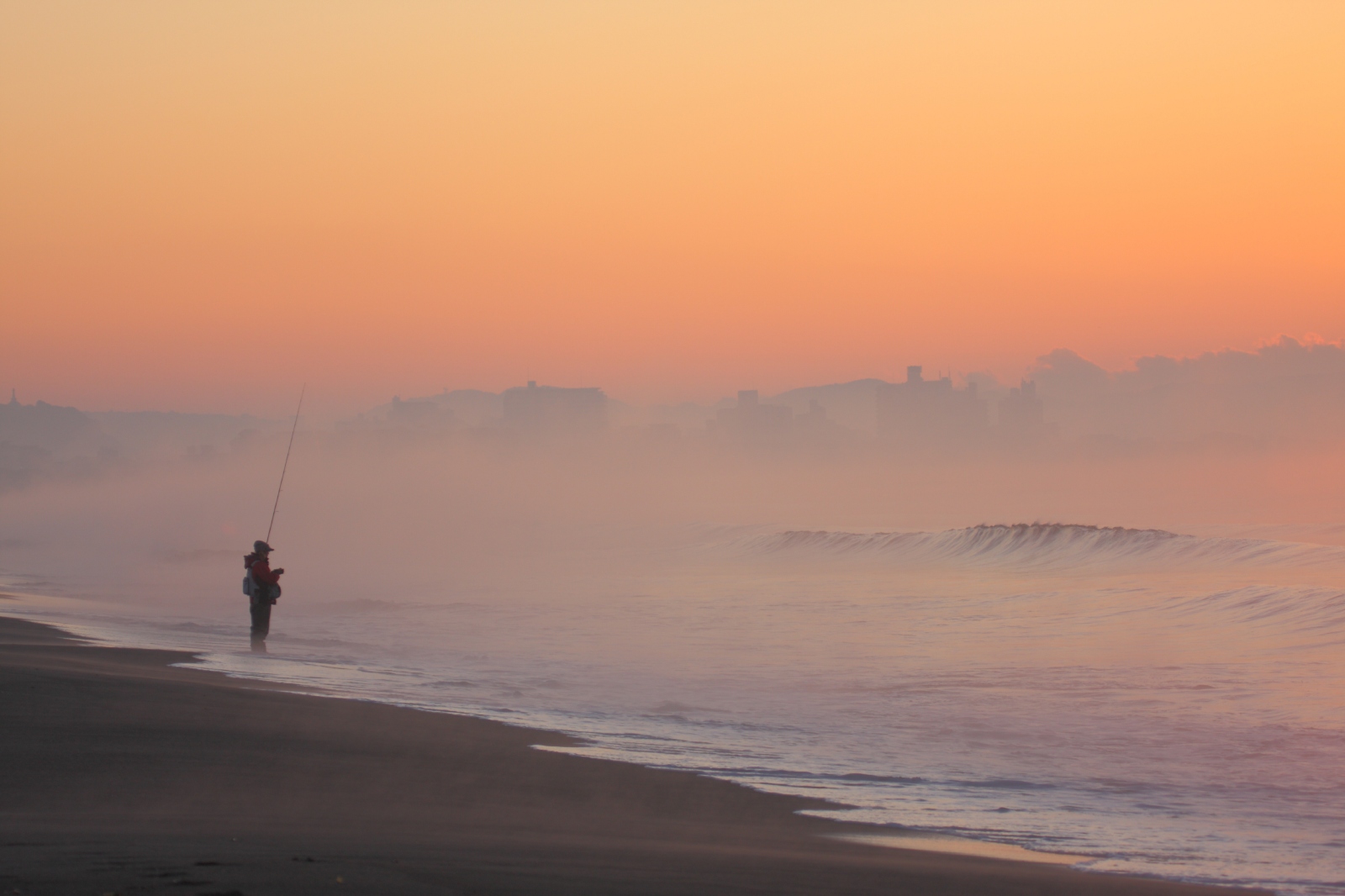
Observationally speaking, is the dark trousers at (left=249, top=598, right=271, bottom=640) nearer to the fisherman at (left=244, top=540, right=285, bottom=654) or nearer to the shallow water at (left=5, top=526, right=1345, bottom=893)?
the fisherman at (left=244, top=540, right=285, bottom=654)

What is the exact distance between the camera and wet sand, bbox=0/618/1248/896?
4539 mm

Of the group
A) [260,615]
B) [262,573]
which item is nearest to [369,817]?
[262,573]

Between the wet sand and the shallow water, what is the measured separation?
0.98m

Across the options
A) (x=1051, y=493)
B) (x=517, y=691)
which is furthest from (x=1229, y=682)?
(x=1051, y=493)

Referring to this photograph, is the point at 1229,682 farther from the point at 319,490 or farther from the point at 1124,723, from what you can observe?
the point at 319,490

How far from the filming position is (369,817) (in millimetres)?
6020

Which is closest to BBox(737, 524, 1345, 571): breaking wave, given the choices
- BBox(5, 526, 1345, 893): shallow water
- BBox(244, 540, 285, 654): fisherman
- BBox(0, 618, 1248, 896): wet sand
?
BBox(5, 526, 1345, 893): shallow water

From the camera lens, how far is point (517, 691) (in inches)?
516

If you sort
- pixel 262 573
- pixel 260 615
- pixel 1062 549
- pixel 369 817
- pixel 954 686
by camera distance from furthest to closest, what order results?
pixel 1062 549 → pixel 260 615 → pixel 262 573 → pixel 954 686 → pixel 369 817

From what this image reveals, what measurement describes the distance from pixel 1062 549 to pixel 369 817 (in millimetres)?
35223

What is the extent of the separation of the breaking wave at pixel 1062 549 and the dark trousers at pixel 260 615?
2518cm

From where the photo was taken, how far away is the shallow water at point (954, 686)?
764 centimetres

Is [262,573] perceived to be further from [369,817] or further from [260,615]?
[369,817]

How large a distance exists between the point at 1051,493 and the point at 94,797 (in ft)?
373
